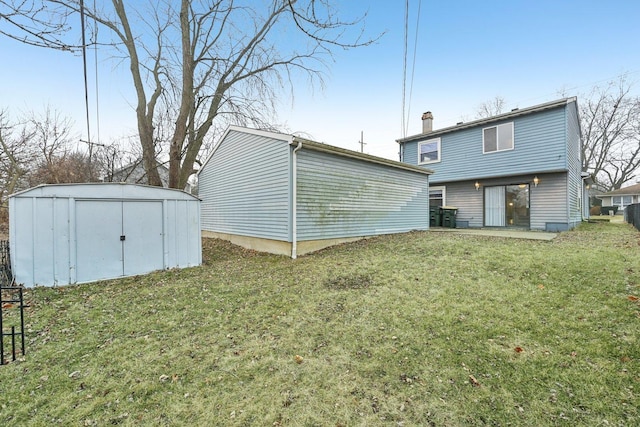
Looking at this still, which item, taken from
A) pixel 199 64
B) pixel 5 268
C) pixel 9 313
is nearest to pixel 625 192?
pixel 199 64

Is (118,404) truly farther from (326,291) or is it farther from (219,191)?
(219,191)

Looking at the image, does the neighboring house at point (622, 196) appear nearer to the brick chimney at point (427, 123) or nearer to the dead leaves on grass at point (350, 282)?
the brick chimney at point (427, 123)

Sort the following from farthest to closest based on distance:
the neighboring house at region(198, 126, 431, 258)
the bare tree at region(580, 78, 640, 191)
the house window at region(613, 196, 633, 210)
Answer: the house window at region(613, 196, 633, 210) < the bare tree at region(580, 78, 640, 191) < the neighboring house at region(198, 126, 431, 258)

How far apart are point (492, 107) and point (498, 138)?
1840 cm

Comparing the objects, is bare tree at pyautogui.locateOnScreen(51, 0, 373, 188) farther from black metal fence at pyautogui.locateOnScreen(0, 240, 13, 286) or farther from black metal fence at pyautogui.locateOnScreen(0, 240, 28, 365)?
black metal fence at pyautogui.locateOnScreen(0, 240, 28, 365)

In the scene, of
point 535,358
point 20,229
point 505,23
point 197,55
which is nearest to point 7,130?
point 197,55

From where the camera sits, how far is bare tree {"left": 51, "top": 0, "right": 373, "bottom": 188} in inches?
418

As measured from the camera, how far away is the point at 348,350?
312cm

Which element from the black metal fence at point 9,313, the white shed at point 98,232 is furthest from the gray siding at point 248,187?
the black metal fence at point 9,313

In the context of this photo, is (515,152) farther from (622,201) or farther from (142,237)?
(622,201)

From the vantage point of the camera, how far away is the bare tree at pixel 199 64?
10625mm

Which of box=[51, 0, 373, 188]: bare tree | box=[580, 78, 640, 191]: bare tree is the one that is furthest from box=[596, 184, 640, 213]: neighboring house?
box=[51, 0, 373, 188]: bare tree

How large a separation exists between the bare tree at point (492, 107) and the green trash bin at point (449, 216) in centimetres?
1736

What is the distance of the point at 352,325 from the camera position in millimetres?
3691
